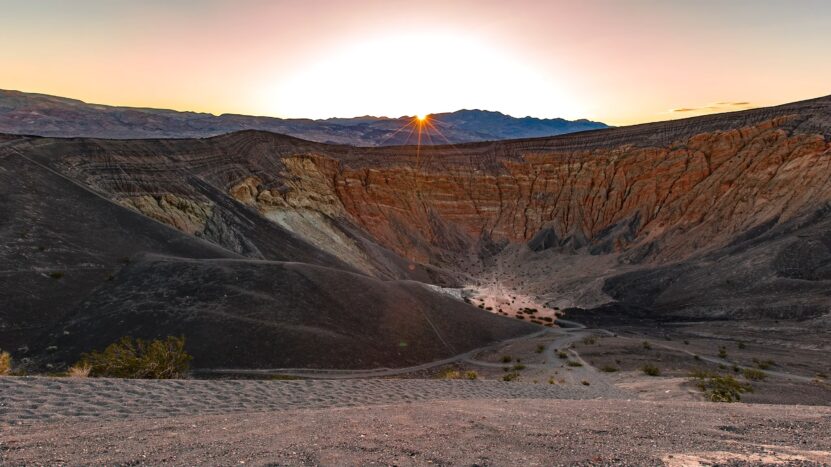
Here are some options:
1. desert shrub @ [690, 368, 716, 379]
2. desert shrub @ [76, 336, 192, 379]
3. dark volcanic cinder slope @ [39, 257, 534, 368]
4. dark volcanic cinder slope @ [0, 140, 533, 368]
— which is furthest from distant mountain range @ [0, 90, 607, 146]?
desert shrub @ [690, 368, 716, 379]

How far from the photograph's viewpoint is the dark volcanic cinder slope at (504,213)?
96.0 feet

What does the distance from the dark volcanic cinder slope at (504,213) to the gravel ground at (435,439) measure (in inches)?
473

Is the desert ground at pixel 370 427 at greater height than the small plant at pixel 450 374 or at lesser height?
greater

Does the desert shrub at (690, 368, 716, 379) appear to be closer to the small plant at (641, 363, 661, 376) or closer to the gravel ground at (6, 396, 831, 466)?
the small plant at (641, 363, 661, 376)

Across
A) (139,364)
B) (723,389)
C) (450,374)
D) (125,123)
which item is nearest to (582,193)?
(723,389)

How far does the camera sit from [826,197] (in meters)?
43.8

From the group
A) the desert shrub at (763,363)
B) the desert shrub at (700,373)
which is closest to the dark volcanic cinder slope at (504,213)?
the desert shrub at (700,373)

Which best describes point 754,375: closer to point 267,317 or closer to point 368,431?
point 368,431

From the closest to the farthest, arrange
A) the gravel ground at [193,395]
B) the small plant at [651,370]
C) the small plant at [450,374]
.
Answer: the gravel ground at [193,395] < the small plant at [450,374] < the small plant at [651,370]

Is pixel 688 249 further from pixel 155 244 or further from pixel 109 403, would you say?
pixel 109 403

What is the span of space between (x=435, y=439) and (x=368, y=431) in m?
1.04

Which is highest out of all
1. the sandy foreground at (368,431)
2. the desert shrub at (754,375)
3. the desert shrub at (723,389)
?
the sandy foreground at (368,431)

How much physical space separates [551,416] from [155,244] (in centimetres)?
2491

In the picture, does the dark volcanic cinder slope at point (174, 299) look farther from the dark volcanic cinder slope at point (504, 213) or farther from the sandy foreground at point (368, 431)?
the sandy foreground at point (368, 431)
